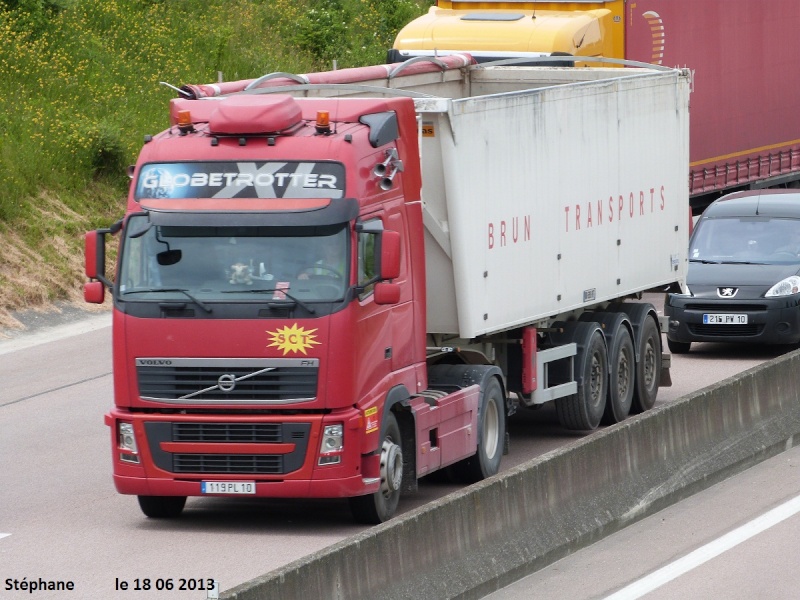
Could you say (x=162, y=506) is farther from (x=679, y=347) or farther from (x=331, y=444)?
(x=679, y=347)

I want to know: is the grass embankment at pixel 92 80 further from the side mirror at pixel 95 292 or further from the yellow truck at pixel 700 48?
the side mirror at pixel 95 292

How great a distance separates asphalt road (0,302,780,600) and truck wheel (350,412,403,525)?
0.19 meters

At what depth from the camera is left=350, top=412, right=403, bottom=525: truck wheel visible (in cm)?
1248

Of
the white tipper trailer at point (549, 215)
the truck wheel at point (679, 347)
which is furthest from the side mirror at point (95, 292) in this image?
the truck wheel at point (679, 347)

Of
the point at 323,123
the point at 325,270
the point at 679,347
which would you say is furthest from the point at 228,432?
the point at 679,347

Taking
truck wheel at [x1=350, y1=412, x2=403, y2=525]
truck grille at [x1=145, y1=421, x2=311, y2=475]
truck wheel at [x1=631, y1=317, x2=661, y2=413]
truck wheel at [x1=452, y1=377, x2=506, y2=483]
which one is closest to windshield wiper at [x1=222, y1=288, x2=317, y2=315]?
truck grille at [x1=145, y1=421, x2=311, y2=475]

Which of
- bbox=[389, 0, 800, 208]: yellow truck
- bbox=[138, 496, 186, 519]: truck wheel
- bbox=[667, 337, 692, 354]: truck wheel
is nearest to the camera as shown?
bbox=[138, 496, 186, 519]: truck wheel

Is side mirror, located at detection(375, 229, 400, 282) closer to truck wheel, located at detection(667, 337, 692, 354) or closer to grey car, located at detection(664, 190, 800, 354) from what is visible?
grey car, located at detection(664, 190, 800, 354)

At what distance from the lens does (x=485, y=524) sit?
10.4 m

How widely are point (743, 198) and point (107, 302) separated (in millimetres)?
9419

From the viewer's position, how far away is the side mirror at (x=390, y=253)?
1202 cm

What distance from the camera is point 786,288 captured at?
21.0 metres

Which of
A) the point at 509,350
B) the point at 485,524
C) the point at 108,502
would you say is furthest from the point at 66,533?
the point at 509,350

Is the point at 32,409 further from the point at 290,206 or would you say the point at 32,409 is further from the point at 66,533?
the point at 290,206
